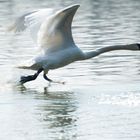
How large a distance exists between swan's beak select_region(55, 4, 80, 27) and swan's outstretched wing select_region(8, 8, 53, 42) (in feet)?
1.99

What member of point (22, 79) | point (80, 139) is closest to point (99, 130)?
point (80, 139)

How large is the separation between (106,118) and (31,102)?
1.80 metres

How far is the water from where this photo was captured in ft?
34.6

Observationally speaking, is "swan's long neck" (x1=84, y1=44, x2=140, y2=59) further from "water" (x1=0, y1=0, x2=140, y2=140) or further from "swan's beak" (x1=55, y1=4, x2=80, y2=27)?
"swan's beak" (x1=55, y1=4, x2=80, y2=27)

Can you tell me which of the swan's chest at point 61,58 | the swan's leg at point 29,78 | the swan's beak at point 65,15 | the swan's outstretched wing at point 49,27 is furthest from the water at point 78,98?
the swan's beak at point 65,15

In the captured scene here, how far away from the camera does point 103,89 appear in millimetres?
13883

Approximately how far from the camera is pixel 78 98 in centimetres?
1317

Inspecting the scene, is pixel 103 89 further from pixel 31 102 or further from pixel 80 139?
pixel 80 139

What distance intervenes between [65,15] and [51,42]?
0.93 m

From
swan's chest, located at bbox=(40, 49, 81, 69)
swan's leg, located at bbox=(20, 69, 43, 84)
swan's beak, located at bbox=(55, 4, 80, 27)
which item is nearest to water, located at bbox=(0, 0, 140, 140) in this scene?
swan's leg, located at bbox=(20, 69, 43, 84)

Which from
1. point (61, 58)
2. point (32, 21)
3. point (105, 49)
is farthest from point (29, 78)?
point (105, 49)

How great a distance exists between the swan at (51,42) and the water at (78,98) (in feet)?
1.34

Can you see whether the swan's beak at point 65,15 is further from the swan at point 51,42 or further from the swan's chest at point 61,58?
the swan's chest at point 61,58

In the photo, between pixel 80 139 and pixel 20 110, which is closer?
pixel 80 139
